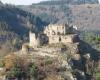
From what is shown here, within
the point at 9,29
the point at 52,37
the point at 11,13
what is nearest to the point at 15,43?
the point at 9,29

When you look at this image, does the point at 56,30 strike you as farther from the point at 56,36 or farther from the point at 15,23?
the point at 15,23

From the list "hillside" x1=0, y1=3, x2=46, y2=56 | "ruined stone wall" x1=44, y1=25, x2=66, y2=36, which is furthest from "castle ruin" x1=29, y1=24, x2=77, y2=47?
"hillside" x1=0, y1=3, x2=46, y2=56

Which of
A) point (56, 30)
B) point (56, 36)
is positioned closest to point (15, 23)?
point (56, 30)

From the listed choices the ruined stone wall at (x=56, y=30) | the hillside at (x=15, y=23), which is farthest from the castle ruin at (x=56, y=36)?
the hillside at (x=15, y=23)

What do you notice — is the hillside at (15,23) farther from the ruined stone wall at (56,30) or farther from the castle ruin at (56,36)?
the castle ruin at (56,36)

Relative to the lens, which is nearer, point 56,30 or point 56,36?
point 56,36

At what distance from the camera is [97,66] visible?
250 ft

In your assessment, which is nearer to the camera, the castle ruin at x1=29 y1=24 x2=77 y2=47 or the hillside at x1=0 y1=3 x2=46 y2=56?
the castle ruin at x1=29 y1=24 x2=77 y2=47

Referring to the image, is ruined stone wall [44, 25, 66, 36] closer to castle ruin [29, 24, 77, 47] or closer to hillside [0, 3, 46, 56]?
castle ruin [29, 24, 77, 47]

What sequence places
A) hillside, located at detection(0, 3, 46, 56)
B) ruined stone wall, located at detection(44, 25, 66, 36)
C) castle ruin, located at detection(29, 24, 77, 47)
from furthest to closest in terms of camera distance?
hillside, located at detection(0, 3, 46, 56) < ruined stone wall, located at detection(44, 25, 66, 36) < castle ruin, located at detection(29, 24, 77, 47)

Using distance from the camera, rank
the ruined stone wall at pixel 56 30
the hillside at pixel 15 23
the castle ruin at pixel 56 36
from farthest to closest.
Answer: the hillside at pixel 15 23, the ruined stone wall at pixel 56 30, the castle ruin at pixel 56 36

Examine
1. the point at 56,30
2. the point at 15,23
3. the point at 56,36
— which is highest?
the point at 15,23

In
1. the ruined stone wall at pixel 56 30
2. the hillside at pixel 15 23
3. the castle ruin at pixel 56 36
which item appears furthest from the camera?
the hillside at pixel 15 23

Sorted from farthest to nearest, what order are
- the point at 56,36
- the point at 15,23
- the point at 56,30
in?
the point at 15,23, the point at 56,30, the point at 56,36
